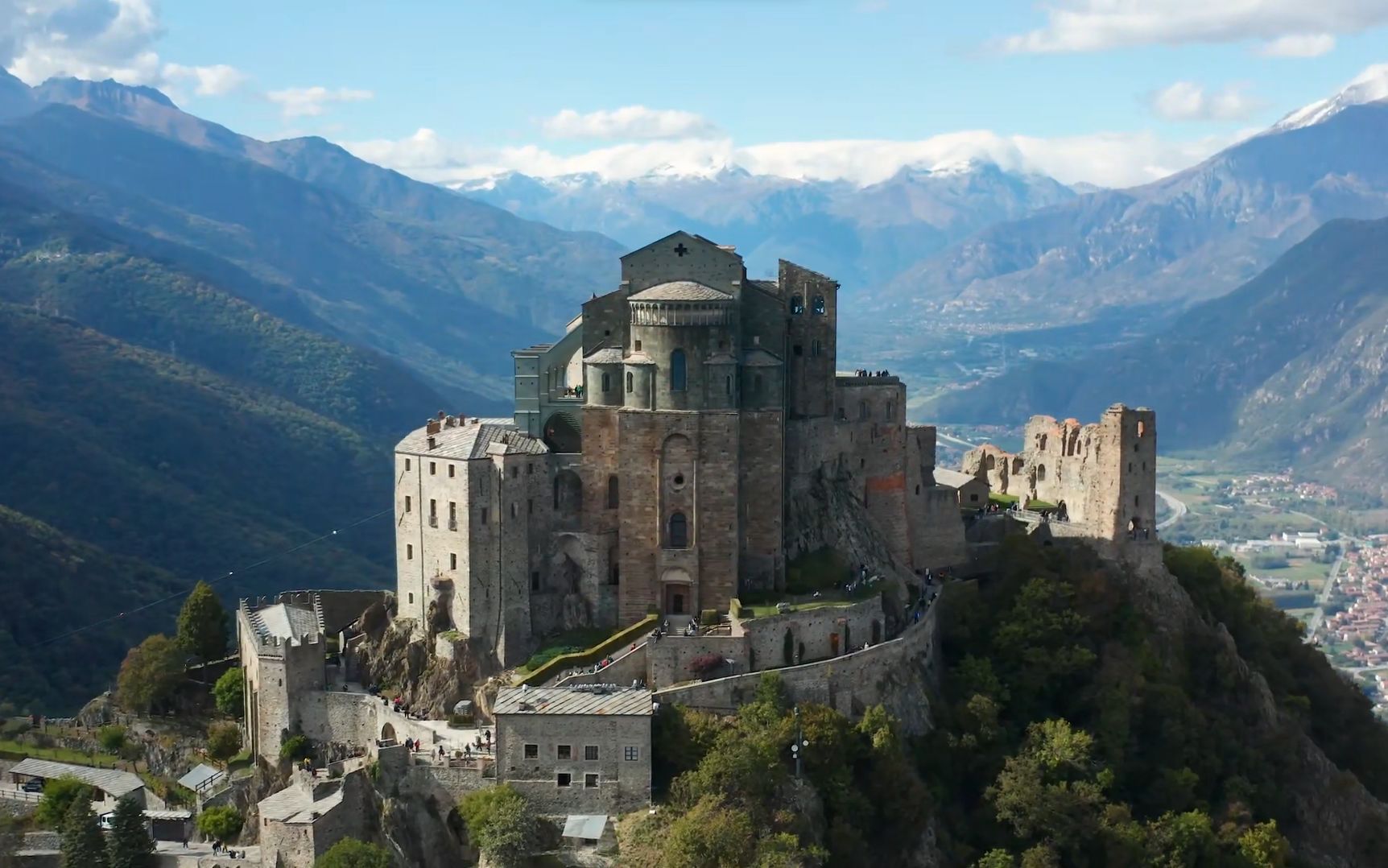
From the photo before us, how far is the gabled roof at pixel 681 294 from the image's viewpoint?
3425 inches

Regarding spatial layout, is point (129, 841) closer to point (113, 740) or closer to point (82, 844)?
point (82, 844)

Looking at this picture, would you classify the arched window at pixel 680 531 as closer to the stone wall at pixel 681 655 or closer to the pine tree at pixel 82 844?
the stone wall at pixel 681 655

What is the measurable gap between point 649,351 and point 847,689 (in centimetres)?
1978

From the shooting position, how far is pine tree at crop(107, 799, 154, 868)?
2975 inches

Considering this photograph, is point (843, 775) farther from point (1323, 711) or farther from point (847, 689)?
point (1323, 711)

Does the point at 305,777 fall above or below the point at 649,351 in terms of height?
below

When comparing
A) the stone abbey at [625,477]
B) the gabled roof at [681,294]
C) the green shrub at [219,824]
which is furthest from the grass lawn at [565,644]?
the gabled roof at [681,294]

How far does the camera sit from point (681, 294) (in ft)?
287

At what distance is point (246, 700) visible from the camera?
Result: 90.6 metres

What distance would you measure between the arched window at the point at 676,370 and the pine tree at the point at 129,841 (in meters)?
32.6

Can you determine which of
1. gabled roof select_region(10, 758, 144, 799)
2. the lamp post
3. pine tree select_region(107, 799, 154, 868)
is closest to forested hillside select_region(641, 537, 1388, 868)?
the lamp post

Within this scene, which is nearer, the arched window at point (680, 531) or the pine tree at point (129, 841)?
the pine tree at point (129, 841)

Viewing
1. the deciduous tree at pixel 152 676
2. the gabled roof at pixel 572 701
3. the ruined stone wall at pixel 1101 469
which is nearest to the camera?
the gabled roof at pixel 572 701

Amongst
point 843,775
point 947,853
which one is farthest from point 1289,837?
point 843,775
